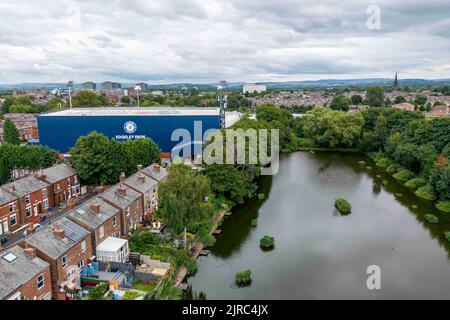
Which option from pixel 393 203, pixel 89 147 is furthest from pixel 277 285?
pixel 89 147

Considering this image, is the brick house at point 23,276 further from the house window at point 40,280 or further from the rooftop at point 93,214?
the rooftop at point 93,214

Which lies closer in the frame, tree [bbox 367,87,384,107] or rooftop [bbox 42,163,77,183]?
rooftop [bbox 42,163,77,183]

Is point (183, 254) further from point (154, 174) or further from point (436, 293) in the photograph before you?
point (436, 293)

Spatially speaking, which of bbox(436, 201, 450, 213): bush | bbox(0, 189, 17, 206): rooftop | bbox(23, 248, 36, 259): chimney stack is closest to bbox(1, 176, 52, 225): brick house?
bbox(0, 189, 17, 206): rooftop

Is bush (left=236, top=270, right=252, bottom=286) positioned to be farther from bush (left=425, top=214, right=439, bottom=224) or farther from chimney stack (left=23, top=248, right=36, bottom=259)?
bush (left=425, top=214, right=439, bottom=224)

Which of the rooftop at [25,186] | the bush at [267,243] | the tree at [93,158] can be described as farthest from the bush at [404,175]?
the rooftop at [25,186]

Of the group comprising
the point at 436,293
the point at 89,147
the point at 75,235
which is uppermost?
the point at 89,147

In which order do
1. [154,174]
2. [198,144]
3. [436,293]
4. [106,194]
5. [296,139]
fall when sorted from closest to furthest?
1. [436,293]
2. [106,194]
3. [154,174]
4. [198,144]
5. [296,139]
